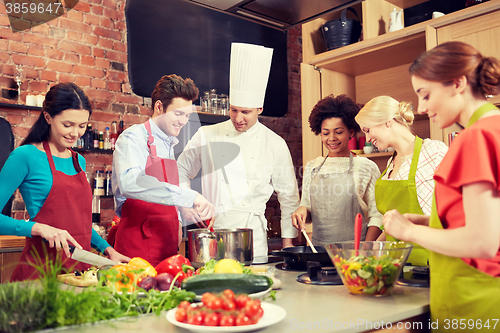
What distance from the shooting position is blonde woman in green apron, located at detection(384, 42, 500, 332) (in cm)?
84

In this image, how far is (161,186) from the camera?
195 centimetres

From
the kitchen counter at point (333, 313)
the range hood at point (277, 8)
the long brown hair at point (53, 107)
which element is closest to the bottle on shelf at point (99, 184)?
the long brown hair at point (53, 107)

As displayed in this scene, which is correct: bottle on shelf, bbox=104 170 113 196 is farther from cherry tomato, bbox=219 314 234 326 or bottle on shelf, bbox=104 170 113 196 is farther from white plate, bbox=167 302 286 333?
cherry tomato, bbox=219 314 234 326

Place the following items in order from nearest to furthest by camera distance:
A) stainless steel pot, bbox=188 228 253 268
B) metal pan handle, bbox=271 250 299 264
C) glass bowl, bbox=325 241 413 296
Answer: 1. glass bowl, bbox=325 241 413 296
2. stainless steel pot, bbox=188 228 253 268
3. metal pan handle, bbox=271 250 299 264

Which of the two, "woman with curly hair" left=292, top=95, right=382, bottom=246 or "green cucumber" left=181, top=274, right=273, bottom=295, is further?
"woman with curly hair" left=292, top=95, right=382, bottom=246

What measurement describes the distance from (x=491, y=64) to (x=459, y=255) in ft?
1.41

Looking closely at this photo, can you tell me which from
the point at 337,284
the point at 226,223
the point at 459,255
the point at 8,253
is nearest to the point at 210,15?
the point at 226,223

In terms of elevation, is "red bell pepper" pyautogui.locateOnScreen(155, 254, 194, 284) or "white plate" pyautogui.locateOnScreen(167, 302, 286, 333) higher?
"red bell pepper" pyautogui.locateOnScreen(155, 254, 194, 284)

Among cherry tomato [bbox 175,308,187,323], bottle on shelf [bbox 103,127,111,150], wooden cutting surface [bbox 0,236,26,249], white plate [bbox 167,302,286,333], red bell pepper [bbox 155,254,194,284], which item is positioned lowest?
wooden cutting surface [bbox 0,236,26,249]

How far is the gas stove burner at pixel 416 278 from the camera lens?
3.94 feet

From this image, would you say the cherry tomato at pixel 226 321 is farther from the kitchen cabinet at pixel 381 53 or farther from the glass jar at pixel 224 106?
the glass jar at pixel 224 106

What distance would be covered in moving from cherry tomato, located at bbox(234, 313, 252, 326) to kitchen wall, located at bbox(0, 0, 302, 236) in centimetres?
289

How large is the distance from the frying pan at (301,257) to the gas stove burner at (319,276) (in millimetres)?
38

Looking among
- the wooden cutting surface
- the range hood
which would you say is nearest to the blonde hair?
the range hood
